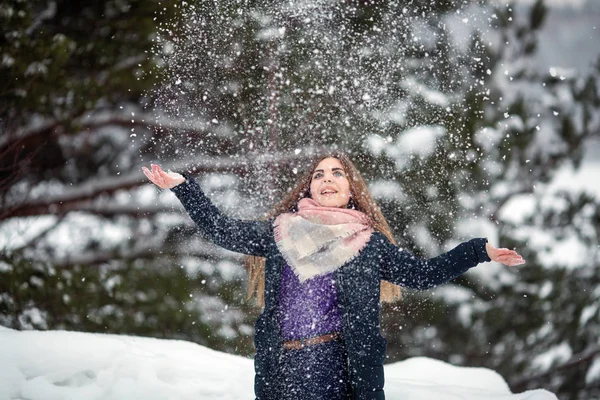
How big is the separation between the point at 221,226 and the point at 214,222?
1.4 inches

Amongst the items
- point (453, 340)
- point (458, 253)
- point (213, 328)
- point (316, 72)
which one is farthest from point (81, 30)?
point (453, 340)

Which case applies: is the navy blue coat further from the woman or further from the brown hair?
the brown hair

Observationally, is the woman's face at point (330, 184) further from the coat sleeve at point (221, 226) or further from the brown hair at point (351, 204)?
the coat sleeve at point (221, 226)

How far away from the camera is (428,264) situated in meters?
2.52

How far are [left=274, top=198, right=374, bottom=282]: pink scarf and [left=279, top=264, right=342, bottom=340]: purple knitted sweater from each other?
0.15ft

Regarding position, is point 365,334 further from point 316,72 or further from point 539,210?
point 539,210

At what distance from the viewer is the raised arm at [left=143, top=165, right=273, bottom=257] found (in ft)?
8.12

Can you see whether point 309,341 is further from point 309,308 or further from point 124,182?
point 124,182

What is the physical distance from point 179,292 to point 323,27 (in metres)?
3.12

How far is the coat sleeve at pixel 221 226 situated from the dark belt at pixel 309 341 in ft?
1.35

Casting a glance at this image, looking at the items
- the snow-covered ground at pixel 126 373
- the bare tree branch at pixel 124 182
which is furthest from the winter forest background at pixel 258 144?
the snow-covered ground at pixel 126 373

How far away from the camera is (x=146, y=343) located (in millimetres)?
3248

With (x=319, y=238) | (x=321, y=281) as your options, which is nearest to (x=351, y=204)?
(x=319, y=238)

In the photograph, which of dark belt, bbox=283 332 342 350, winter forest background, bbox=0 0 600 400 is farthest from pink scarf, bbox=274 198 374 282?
winter forest background, bbox=0 0 600 400
